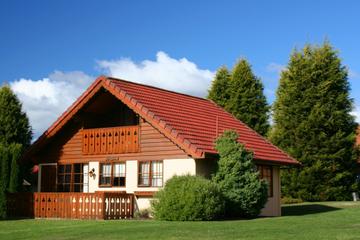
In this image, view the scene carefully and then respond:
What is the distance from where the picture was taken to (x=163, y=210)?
2142 centimetres

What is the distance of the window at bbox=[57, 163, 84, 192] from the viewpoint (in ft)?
92.3

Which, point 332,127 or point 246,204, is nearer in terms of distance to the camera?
point 246,204

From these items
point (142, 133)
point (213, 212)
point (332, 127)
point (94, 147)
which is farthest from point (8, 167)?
point (332, 127)

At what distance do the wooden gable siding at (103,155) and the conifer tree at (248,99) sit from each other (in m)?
15.5

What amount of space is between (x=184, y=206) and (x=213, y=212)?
1.07m

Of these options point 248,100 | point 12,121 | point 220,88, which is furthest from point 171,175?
point 220,88

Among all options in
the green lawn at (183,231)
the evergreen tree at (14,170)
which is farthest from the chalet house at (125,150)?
the green lawn at (183,231)

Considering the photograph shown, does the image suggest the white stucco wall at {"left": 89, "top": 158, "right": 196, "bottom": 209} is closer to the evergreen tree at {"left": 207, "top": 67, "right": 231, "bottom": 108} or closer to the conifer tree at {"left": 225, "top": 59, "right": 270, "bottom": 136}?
the conifer tree at {"left": 225, "top": 59, "right": 270, "bottom": 136}

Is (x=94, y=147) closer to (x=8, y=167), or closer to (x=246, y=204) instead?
(x=8, y=167)

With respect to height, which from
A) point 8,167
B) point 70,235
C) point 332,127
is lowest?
point 70,235

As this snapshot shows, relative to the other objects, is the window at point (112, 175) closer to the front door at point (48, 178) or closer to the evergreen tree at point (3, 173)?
the front door at point (48, 178)

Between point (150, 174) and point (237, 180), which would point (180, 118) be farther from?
point (237, 180)

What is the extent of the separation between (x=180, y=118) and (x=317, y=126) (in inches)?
493

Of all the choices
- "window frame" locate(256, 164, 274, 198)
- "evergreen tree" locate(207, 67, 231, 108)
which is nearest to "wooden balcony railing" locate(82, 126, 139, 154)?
"window frame" locate(256, 164, 274, 198)
